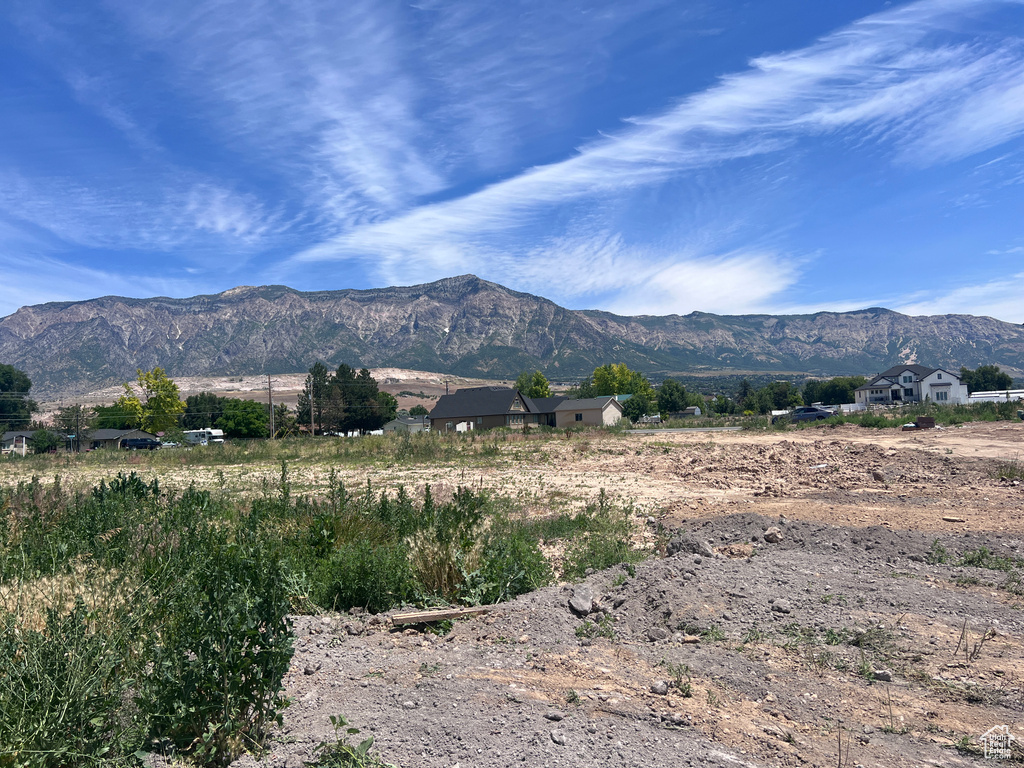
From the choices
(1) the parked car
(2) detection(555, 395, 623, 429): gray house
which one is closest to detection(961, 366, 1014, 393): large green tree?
(1) the parked car

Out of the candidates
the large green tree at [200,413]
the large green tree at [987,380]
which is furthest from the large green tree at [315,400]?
the large green tree at [987,380]

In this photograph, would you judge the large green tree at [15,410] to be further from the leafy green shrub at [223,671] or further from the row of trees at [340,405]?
the leafy green shrub at [223,671]

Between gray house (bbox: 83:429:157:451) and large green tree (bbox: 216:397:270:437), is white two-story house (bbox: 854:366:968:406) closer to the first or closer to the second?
large green tree (bbox: 216:397:270:437)

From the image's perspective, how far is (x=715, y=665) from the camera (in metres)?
4.78

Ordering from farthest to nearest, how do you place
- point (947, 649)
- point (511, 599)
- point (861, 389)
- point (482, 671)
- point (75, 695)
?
point (861, 389) → point (511, 599) → point (947, 649) → point (482, 671) → point (75, 695)

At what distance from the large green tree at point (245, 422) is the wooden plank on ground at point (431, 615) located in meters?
70.2

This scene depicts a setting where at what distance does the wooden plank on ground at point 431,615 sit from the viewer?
18.7 feet

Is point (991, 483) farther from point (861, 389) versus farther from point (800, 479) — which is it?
point (861, 389)

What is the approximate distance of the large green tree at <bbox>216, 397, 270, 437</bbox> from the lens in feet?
233

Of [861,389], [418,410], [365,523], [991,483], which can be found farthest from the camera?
[418,410]

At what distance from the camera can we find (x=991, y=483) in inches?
598

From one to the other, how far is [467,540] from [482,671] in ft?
7.93

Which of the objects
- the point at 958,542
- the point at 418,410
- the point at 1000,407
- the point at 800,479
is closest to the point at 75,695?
the point at 958,542

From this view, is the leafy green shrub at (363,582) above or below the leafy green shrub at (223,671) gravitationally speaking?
below
